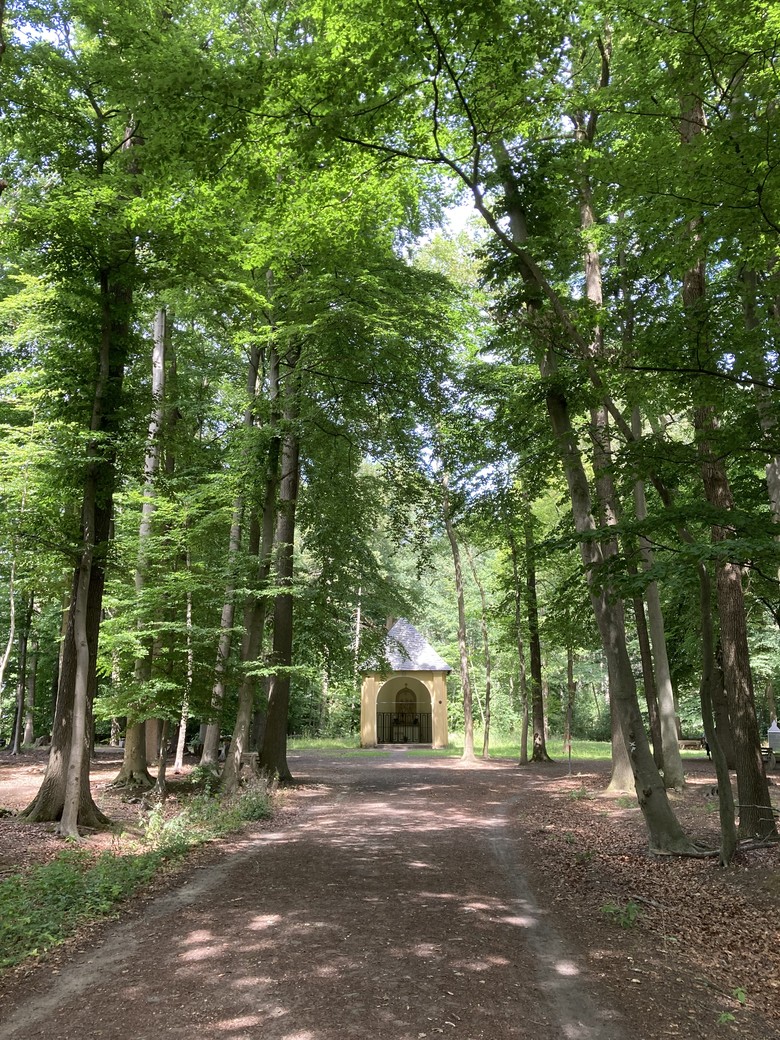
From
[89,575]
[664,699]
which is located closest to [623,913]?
[89,575]

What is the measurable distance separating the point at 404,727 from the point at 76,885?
31.9 metres

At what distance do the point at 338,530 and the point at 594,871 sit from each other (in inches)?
400

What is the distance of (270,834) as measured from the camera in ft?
32.2

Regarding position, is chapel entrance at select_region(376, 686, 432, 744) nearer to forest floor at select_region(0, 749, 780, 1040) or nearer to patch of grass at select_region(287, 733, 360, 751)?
patch of grass at select_region(287, 733, 360, 751)

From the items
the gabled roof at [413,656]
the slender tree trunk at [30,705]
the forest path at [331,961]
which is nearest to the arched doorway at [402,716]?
A: the gabled roof at [413,656]

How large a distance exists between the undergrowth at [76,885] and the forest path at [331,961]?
354 mm

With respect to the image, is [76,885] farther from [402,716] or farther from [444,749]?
[402,716]

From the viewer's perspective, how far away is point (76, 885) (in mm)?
6270

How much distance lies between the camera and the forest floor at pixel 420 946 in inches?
152

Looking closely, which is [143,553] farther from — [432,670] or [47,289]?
[432,670]

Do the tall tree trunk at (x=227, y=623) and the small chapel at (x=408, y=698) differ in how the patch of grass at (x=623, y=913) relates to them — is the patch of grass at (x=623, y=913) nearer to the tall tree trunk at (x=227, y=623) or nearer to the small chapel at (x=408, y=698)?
the tall tree trunk at (x=227, y=623)

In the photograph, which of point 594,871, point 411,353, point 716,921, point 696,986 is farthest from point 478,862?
point 411,353

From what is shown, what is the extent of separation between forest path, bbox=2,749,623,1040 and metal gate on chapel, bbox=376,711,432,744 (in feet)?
93.3

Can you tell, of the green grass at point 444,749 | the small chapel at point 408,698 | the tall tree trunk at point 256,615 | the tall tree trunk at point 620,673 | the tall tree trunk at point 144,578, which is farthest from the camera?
the small chapel at point 408,698
